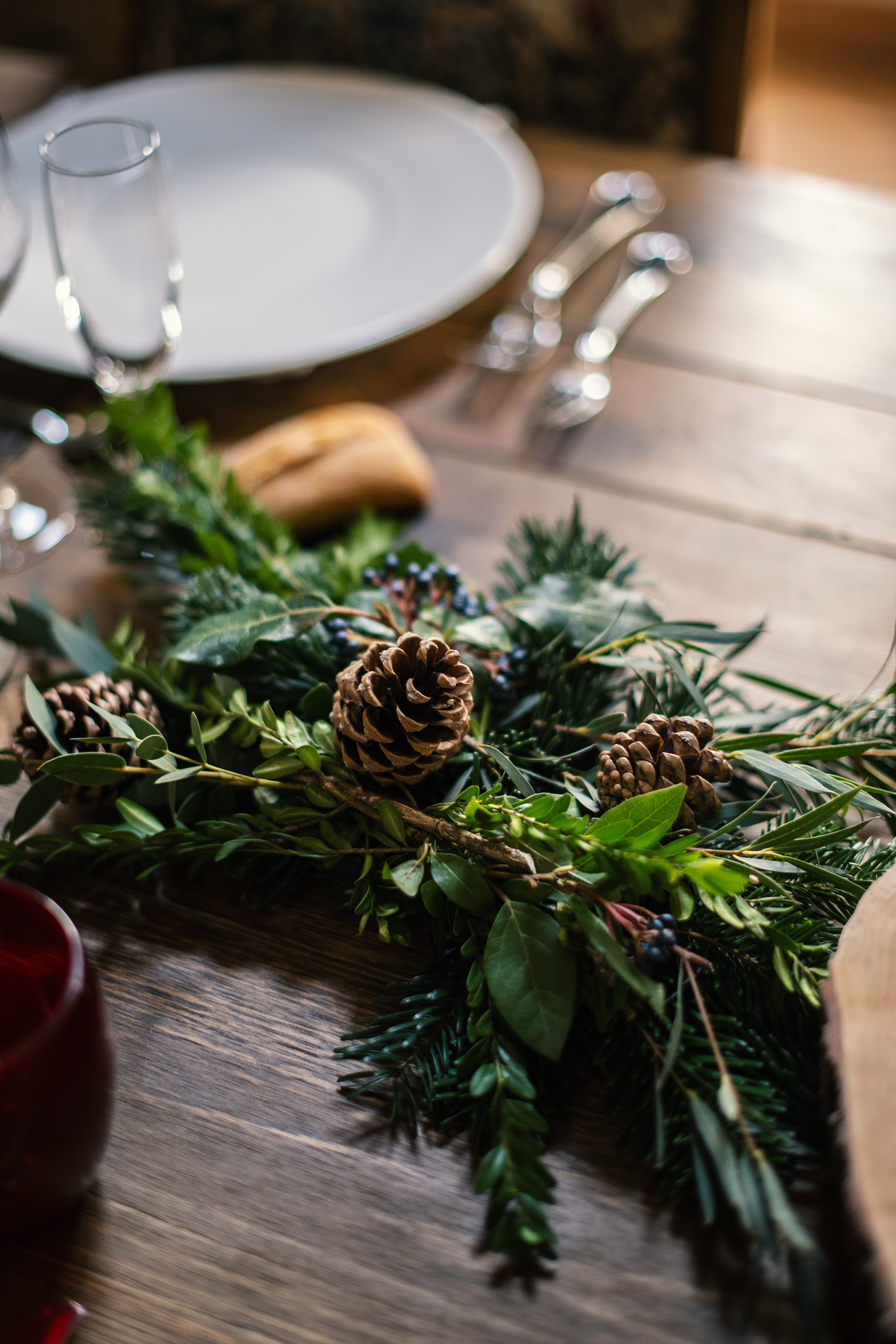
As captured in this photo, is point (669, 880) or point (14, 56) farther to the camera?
point (14, 56)

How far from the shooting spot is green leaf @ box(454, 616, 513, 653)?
50cm

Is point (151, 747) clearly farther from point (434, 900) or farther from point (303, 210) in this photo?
point (303, 210)

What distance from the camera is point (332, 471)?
701mm

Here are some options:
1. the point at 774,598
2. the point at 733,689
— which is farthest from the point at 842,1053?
the point at 774,598

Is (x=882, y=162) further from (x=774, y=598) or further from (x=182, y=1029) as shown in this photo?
(x=182, y=1029)

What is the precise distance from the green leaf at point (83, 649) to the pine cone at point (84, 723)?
0.10ft

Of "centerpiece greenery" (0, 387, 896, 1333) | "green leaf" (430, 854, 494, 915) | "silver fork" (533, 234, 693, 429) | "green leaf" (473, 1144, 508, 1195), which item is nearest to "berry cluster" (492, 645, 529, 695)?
"centerpiece greenery" (0, 387, 896, 1333)

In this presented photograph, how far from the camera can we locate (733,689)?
1.73 feet

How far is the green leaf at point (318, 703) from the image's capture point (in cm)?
48

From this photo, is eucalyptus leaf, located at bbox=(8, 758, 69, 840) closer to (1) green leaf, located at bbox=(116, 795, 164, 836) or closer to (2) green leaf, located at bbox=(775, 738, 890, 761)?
(1) green leaf, located at bbox=(116, 795, 164, 836)

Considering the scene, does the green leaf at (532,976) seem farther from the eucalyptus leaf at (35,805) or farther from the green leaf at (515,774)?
the eucalyptus leaf at (35,805)

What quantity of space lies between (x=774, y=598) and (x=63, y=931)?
0.46 meters

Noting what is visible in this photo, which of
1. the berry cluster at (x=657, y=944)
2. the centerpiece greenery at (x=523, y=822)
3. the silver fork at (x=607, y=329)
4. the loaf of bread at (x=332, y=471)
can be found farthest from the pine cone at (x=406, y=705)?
the silver fork at (x=607, y=329)

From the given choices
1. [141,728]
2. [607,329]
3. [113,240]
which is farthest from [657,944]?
[607,329]
